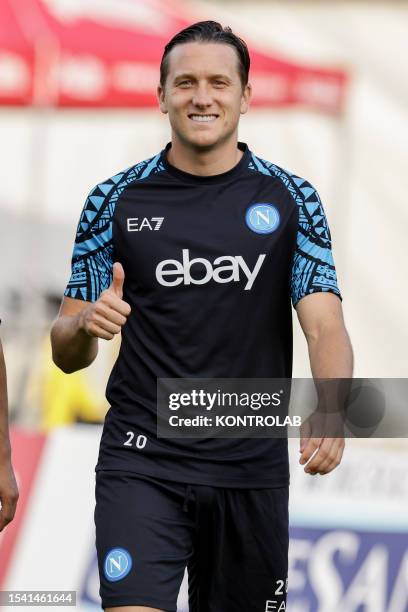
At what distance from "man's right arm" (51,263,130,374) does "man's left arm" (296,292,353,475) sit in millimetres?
611

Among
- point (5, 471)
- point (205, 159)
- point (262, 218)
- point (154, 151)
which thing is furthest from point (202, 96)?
point (154, 151)

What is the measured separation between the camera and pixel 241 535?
14.9ft

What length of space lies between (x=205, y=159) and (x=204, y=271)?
0.41m

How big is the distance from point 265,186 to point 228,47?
1.60 ft

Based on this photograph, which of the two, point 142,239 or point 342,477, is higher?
point 142,239

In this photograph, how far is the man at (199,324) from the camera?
443 cm

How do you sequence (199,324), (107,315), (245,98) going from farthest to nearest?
1. (245,98)
2. (199,324)
3. (107,315)

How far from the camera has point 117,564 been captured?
4340 millimetres

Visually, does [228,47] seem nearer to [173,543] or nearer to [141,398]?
[141,398]

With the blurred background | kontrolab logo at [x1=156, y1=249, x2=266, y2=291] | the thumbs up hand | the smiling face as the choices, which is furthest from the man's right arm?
the blurred background

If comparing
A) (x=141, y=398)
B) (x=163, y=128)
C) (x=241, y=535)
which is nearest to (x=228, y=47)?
(x=141, y=398)

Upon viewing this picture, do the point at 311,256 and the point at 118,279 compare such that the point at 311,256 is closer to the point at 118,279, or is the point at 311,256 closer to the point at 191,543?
the point at 118,279

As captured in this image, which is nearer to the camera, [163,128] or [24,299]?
[24,299]

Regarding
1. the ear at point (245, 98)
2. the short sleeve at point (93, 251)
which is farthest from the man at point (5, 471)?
the ear at point (245, 98)
